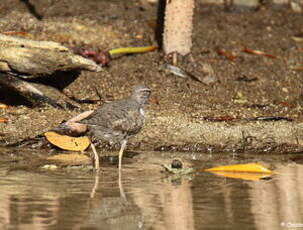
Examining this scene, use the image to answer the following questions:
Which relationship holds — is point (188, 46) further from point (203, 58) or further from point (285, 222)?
point (285, 222)

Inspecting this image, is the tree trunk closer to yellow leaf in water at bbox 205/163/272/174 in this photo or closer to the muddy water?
the muddy water

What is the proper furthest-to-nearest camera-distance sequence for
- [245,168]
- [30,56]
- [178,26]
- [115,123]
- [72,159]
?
[178,26] < [30,56] < [72,159] < [115,123] < [245,168]

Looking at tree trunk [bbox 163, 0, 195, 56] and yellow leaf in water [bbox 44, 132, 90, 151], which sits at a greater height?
tree trunk [bbox 163, 0, 195, 56]

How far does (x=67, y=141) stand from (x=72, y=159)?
0.48m

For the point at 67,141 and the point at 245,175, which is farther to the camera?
the point at 67,141

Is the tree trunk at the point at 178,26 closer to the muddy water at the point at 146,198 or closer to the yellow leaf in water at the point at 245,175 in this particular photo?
the muddy water at the point at 146,198

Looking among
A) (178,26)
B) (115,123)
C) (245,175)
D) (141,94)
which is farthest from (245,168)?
(178,26)

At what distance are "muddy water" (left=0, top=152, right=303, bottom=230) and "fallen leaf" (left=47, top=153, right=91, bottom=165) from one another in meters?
0.35

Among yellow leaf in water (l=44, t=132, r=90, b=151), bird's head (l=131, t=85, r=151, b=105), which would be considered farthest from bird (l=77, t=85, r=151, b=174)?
yellow leaf in water (l=44, t=132, r=90, b=151)

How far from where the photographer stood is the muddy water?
547cm

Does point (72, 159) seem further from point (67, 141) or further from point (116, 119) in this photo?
point (116, 119)

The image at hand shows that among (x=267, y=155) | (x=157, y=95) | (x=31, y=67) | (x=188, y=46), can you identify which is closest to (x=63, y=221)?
(x=267, y=155)

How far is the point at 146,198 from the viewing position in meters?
6.25

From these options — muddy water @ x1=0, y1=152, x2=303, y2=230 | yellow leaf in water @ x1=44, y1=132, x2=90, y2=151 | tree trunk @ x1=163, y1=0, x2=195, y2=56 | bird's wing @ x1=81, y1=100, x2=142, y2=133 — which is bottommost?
muddy water @ x1=0, y1=152, x2=303, y2=230
